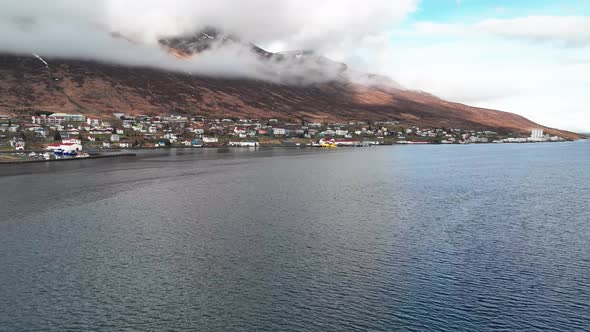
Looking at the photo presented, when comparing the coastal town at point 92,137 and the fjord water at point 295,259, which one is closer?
the fjord water at point 295,259

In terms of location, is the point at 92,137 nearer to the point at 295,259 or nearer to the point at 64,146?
the point at 64,146

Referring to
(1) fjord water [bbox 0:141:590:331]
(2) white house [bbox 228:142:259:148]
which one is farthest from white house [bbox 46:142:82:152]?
(1) fjord water [bbox 0:141:590:331]

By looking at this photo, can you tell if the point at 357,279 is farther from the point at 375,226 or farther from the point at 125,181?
the point at 125,181

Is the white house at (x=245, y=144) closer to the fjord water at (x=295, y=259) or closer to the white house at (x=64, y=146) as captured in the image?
the white house at (x=64, y=146)

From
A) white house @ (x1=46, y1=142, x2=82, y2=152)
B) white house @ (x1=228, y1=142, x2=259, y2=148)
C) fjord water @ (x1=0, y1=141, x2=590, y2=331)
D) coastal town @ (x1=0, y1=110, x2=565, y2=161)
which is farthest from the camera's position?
white house @ (x1=228, y1=142, x2=259, y2=148)

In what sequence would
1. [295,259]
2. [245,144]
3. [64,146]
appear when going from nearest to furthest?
1. [295,259]
2. [64,146]
3. [245,144]

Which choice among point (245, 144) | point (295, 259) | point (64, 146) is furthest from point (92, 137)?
point (295, 259)

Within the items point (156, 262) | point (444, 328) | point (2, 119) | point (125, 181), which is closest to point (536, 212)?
point (444, 328)

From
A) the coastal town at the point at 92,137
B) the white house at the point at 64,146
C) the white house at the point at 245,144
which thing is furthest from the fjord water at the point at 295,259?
the white house at the point at 245,144

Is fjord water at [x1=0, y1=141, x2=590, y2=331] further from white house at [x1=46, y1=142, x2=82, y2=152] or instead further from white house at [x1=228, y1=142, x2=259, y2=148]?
white house at [x1=228, y1=142, x2=259, y2=148]

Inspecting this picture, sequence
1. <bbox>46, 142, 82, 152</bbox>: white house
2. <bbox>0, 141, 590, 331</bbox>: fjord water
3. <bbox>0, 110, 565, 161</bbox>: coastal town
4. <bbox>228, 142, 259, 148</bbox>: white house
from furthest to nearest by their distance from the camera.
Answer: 1. <bbox>228, 142, 259, 148</bbox>: white house
2. <bbox>0, 110, 565, 161</bbox>: coastal town
3. <bbox>46, 142, 82, 152</bbox>: white house
4. <bbox>0, 141, 590, 331</bbox>: fjord water
